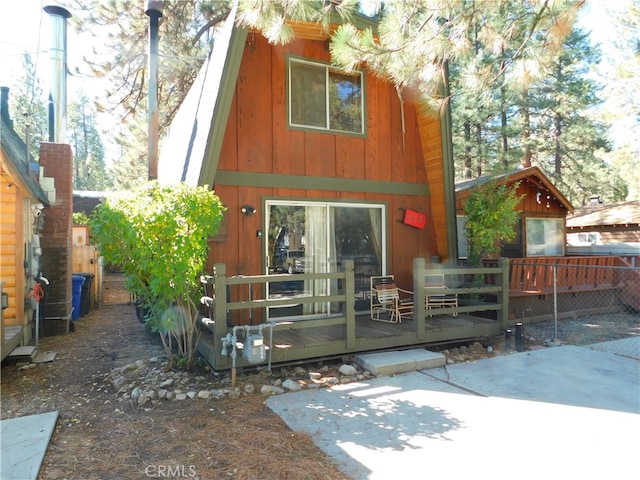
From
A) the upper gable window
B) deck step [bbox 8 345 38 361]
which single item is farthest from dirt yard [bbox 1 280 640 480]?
the upper gable window

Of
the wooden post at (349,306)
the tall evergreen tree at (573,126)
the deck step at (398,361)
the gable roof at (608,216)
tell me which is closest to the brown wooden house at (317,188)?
the wooden post at (349,306)

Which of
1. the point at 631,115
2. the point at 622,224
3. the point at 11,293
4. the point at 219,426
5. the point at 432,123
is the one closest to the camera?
the point at 219,426

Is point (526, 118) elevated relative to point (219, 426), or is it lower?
elevated

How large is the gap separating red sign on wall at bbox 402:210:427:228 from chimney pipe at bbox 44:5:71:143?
7141 millimetres

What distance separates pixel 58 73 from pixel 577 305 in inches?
514

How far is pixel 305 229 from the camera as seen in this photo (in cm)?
630

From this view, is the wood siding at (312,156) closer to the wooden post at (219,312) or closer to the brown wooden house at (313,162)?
the brown wooden house at (313,162)

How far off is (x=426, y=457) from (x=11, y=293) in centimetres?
593

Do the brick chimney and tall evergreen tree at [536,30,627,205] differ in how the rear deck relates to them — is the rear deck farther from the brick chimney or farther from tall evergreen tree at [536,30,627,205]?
tall evergreen tree at [536,30,627,205]

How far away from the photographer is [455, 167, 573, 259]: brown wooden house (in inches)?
434

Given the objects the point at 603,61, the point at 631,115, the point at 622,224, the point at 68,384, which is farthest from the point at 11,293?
the point at 603,61

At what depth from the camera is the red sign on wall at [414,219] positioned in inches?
277

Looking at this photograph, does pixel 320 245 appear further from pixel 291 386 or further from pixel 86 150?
pixel 86 150

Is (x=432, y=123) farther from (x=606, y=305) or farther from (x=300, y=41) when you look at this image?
(x=606, y=305)
